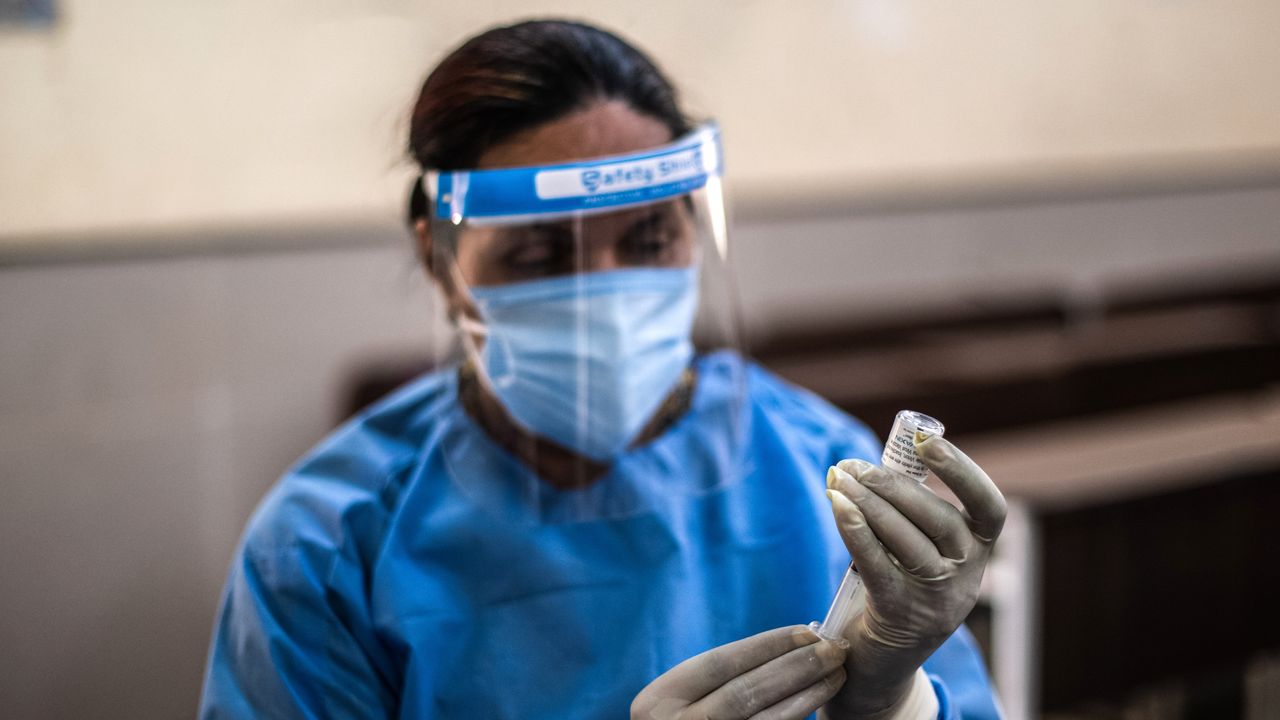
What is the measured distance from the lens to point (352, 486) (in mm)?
969

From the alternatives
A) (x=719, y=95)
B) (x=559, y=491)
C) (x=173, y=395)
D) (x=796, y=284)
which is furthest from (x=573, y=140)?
(x=796, y=284)

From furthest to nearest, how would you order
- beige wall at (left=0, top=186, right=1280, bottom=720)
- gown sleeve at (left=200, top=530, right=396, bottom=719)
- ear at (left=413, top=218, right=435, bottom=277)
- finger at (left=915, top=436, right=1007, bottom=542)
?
beige wall at (left=0, top=186, right=1280, bottom=720), ear at (left=413, top=218, right=435, bottom=277), gown sleeve at (left=200, top=530, right=396, bottom=719), finger at (left=915, top=436, right=1007, bottom=542)

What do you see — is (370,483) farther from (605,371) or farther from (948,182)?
(948,182)

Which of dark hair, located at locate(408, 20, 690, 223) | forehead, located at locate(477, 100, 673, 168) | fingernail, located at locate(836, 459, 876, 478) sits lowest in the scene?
fingernail, located at locate(836, 459, 876, 478)

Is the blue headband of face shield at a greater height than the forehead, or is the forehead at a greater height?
the forehead

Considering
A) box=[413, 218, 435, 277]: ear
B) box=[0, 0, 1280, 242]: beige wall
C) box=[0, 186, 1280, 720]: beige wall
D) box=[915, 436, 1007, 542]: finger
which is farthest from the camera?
box=[0, 186, 1280, 720]: beige wall

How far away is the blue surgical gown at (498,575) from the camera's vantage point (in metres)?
0.88

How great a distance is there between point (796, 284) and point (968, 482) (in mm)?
2176

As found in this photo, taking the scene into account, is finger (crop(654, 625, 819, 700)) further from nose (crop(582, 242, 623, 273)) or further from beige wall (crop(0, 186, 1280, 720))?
beige wall (crop(0, 186, 1280, 720))

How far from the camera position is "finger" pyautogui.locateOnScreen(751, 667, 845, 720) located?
2.54ft

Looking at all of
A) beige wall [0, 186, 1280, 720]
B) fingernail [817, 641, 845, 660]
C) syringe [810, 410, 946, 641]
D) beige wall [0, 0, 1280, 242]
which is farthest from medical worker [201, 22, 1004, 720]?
beige wall [0, 186, 1280, 720]

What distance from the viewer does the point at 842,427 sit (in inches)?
44.4

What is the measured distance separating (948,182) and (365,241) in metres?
1.57

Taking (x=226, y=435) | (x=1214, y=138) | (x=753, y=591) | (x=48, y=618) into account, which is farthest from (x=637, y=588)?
(x=1214, y=138)
